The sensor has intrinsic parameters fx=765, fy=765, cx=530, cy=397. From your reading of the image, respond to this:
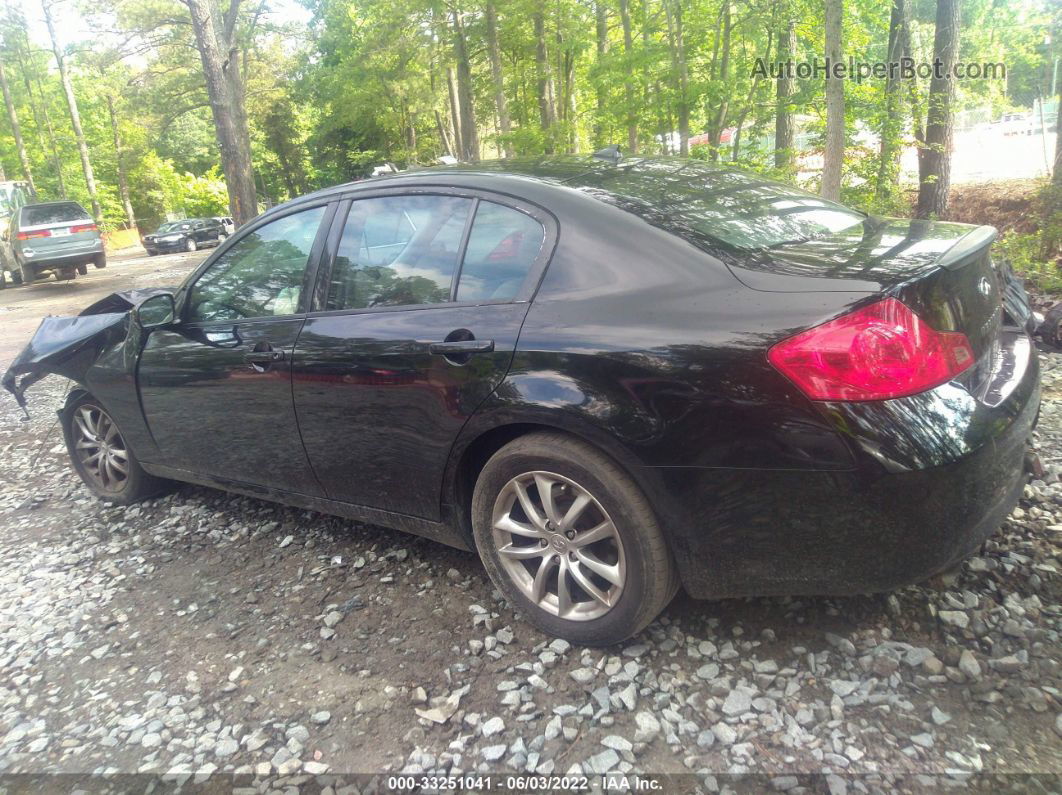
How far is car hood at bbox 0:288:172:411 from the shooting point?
14.1 ft

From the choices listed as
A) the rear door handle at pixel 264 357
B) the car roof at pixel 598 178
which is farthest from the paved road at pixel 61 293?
the car roof at pixel 598 178

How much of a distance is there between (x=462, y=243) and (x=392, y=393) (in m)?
0.63

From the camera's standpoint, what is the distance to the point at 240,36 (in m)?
23.6

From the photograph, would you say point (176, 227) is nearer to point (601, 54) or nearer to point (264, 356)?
point (601, 54)

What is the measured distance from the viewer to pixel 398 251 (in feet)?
10.2

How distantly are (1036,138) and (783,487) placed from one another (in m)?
31.0

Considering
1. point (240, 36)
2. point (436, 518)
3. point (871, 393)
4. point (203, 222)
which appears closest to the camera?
point (871, 393)

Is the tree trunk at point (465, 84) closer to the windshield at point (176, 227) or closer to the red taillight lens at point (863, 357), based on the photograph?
the red taillight lens at point (863, 357)

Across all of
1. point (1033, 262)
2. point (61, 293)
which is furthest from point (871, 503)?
point (61, 293)

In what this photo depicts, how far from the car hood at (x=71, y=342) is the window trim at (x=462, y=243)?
55.5 inches

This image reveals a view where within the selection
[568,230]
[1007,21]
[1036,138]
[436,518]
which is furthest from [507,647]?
[1007,21]

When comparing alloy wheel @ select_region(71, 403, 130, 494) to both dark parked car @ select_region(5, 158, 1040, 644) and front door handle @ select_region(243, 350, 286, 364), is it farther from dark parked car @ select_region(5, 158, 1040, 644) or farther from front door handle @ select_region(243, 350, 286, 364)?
front door handle @ select_region(243, 350, 286, 364)

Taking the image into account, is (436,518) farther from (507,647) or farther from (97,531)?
(97,531)

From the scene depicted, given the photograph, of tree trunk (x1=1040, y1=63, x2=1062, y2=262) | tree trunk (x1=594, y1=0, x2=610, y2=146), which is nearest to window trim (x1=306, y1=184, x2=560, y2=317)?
tree trunk (x1=1040, y1=63, x2=1062, y2=262)
